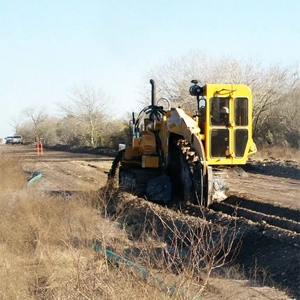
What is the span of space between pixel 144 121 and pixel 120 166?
160 centimetres

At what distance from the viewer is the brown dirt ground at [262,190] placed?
7.82 m

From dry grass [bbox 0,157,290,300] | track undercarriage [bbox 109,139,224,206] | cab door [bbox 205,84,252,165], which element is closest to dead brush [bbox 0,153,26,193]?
track undercarriage [bbox 109,139,224,206]

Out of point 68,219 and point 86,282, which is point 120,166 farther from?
point 86,282

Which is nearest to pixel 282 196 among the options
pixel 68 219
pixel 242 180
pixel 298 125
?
pixel 242 180

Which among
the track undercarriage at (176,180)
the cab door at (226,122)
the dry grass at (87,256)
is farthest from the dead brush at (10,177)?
the cab door at (226,122)

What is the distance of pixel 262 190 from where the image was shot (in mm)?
17500

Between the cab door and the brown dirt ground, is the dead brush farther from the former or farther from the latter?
the cab door

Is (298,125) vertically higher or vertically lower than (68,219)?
higher

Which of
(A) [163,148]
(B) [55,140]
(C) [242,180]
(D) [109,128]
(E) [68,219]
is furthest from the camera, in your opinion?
(B) [55,140]

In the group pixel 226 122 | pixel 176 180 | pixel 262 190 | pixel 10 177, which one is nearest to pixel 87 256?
pixel 226 122

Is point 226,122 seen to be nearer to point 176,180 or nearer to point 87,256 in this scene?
point 176,180

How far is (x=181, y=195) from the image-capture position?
14984 mm

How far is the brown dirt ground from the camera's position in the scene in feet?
25.6

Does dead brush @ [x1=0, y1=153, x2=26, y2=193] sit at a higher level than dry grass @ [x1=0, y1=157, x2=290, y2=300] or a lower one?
higher
